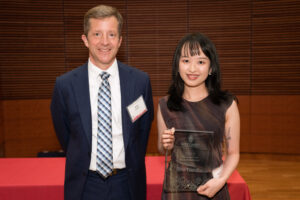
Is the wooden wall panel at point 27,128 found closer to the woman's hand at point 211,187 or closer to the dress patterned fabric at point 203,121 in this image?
the dress patterned fabric at point 203,121

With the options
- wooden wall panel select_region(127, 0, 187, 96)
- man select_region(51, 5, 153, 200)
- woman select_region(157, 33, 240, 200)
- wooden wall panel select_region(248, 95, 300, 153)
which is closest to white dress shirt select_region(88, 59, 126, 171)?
man select_region(51, 5, 153, 200)

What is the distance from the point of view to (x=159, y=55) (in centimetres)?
511

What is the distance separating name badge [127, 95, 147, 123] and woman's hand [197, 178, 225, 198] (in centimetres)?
51

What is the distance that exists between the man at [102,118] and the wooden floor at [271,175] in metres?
2.43

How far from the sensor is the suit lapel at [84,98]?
154 cm

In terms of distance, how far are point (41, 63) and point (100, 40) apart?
3.85 m

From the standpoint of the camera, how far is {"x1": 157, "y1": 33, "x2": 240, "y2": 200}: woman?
4.67 ft

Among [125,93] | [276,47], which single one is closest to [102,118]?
[125,93]

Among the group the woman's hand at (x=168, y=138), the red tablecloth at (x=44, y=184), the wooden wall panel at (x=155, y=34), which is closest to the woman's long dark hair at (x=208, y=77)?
the woman's hand at (x=168, y=138)

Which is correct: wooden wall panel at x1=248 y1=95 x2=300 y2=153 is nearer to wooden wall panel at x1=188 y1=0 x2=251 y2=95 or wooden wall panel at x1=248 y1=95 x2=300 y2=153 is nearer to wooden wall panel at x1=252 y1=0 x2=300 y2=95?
wooden wall panel at x1=252 y1=0 x2=300 y2=95

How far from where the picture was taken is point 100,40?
60.4 inches

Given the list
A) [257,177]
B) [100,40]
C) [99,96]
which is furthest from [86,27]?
[257,177]

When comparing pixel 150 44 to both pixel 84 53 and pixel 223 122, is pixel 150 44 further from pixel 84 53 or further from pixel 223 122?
pixel 223 122

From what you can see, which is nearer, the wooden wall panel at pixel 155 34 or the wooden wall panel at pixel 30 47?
the wooden wall panel at pixel 30 47
